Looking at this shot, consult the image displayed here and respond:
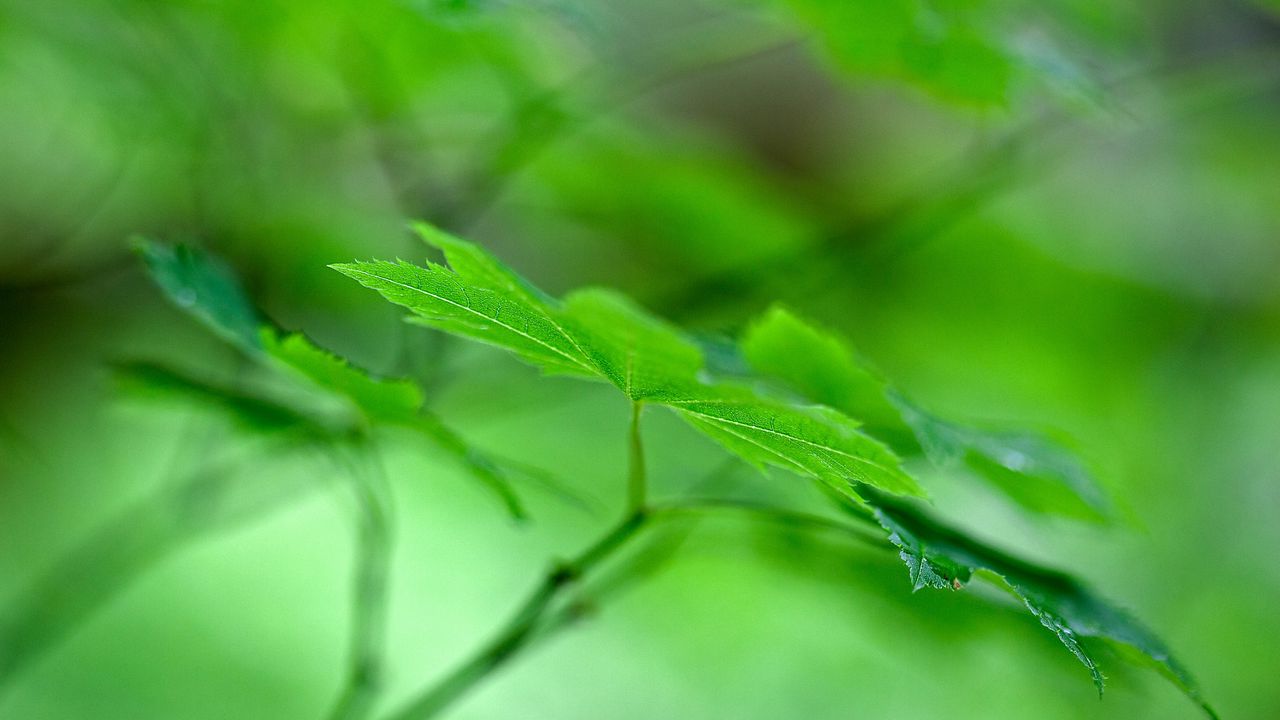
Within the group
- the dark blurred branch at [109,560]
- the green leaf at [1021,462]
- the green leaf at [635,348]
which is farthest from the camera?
the dark blurred branch at [109,560]

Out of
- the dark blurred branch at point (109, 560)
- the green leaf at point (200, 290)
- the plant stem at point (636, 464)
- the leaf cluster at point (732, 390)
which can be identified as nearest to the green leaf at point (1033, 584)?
the leaf cluster at point (732, 390)

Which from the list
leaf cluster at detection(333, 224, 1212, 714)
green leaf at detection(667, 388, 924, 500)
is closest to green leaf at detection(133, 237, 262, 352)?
leaf cluster at detection(333, 224, 1212, 714)

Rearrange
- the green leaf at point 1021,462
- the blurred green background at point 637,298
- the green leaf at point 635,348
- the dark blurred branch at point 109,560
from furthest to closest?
1. the blurred green background at point 637,298
2. the dark blurred branch at point 109,560
3. the green leaf at point 1021,462
4. the green leaf at point 635,348

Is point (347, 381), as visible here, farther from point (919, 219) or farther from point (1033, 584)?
point (919, 219)

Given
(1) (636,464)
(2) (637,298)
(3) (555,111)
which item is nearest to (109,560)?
(2) (637,298)

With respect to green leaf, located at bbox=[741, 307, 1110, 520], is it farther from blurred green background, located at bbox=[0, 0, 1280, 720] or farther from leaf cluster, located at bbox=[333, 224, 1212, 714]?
blurred green background, located at bbox=[0, 0, 1280, 720]

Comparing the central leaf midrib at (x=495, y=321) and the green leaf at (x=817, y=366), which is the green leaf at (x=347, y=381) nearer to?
the central leaf midrib at (x=495, y=321)

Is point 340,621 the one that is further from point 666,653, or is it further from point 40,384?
A: point 40,384
